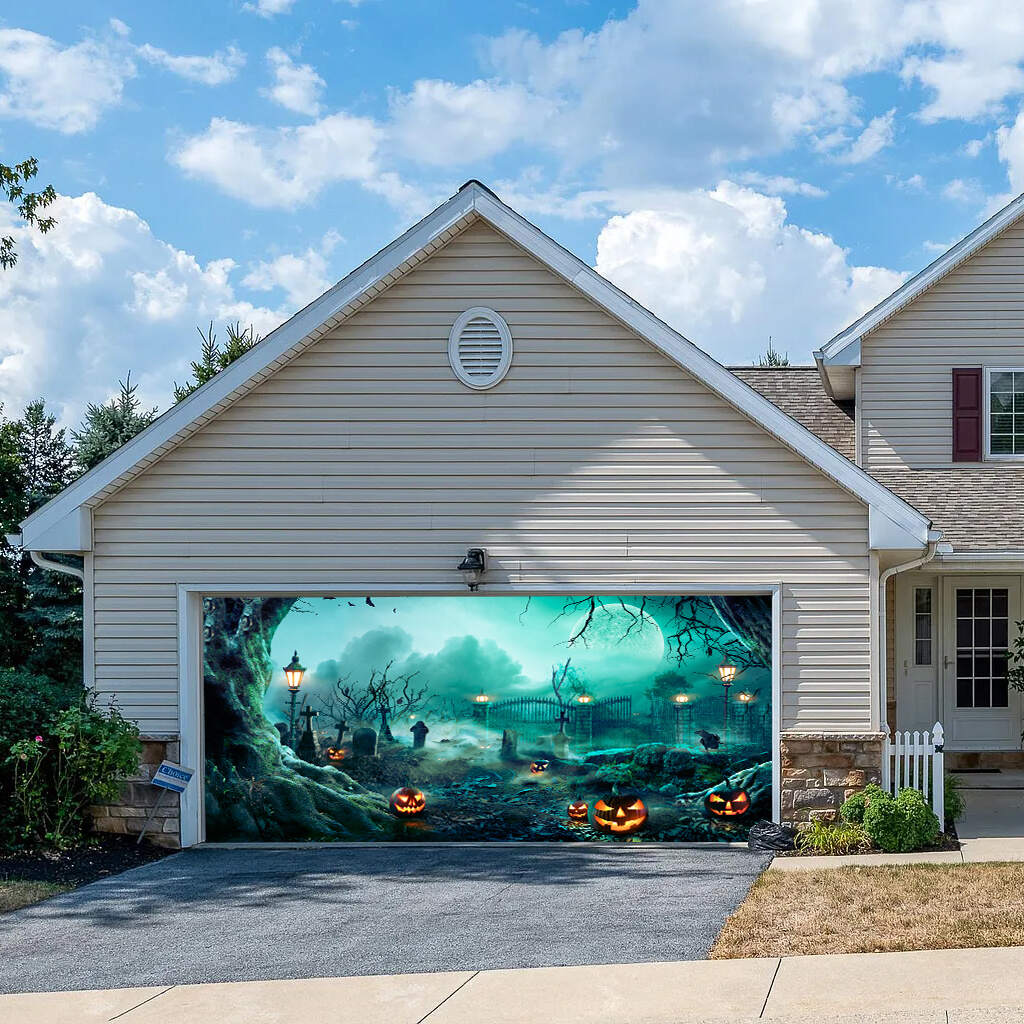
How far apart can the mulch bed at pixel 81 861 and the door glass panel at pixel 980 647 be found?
989 centimetres

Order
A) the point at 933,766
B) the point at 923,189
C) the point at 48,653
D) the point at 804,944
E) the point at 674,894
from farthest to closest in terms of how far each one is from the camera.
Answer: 1. the point at 923,189
2. the point at 48,653
3. the point at 933,766
4. the point at 674,894
5. the point at 804,944

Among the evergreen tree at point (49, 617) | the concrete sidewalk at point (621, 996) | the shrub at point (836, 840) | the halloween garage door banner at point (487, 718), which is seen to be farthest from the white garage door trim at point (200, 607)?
the evergreen tree at point (49, 617)

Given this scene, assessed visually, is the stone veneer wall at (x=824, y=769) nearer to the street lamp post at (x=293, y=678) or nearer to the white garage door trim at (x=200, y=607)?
the white garage door trim at (x=200, y=607)

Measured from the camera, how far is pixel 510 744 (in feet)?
37.2

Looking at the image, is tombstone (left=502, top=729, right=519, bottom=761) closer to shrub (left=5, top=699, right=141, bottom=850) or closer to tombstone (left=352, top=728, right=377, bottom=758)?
tombstone (left=352, top=728, right=377, bottom=758)

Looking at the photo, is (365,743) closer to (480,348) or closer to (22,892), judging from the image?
(22,892)

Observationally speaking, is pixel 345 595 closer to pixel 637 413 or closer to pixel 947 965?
pixel 637 413

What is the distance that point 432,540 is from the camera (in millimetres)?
11273

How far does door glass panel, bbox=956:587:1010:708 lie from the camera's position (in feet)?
49.8

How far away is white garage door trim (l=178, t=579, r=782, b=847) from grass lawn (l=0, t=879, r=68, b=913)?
191 cm

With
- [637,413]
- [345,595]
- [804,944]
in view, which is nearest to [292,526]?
[345,595]

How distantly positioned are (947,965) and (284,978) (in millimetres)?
3785

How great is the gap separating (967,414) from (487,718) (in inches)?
295

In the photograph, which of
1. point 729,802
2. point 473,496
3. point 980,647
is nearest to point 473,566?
point 473,496
